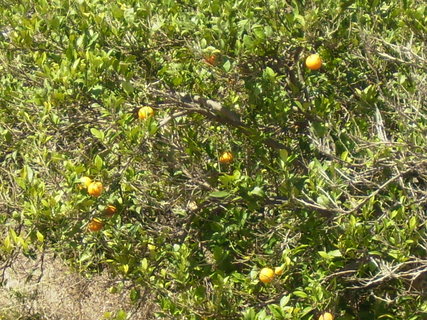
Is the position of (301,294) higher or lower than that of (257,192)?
lower

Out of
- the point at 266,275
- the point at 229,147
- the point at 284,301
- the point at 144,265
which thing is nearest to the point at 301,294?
the point at 284,301

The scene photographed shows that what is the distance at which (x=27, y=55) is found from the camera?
3346 mm

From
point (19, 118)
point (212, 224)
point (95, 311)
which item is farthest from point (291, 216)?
point (95, 311)

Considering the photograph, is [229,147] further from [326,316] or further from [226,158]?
[326,316]

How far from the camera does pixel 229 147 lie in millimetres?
3293

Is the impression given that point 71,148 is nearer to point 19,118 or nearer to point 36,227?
point 19,118

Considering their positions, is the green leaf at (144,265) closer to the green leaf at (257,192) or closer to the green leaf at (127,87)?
the green leaf at (257,192)

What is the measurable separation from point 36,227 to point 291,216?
115 cm

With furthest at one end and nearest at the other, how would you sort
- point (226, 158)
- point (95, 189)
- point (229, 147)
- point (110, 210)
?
point (229, 147) → point (226, 158) → point (110, 210) → point (95, 189)

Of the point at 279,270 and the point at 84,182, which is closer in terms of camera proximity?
the point at 84,182

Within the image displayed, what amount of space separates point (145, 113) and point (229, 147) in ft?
2.12

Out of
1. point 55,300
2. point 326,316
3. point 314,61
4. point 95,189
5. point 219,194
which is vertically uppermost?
point 314,61

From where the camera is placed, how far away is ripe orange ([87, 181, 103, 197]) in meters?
2.55

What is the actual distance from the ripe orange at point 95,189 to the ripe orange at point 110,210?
1.18 ft
